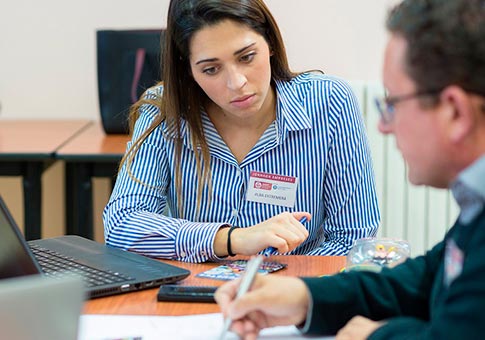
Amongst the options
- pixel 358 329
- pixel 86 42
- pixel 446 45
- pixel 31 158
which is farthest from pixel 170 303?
pixel 86 42

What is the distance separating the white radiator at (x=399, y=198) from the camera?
3646mm

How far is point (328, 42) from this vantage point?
3.83 metres

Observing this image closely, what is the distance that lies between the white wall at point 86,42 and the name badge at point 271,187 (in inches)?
70.0

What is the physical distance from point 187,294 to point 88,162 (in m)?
1.93

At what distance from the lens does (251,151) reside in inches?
83.5

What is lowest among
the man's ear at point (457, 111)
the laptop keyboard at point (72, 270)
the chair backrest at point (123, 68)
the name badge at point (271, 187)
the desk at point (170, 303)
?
the desk at point (170, 303)

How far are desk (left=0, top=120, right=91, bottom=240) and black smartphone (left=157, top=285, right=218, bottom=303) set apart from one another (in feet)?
6.06

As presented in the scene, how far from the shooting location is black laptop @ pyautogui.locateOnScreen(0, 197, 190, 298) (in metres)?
1.44

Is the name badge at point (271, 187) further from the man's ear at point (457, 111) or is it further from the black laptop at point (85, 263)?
the man's ear at point (457, 111)

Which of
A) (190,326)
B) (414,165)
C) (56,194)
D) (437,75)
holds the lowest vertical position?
(56,194)

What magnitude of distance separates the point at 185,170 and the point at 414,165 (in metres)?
1.08

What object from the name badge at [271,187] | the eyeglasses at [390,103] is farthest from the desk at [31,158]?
the eyeglasses at [390,103]

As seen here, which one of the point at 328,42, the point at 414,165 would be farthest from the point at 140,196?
the point at 328,42

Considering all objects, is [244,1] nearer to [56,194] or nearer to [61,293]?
[61,293]
